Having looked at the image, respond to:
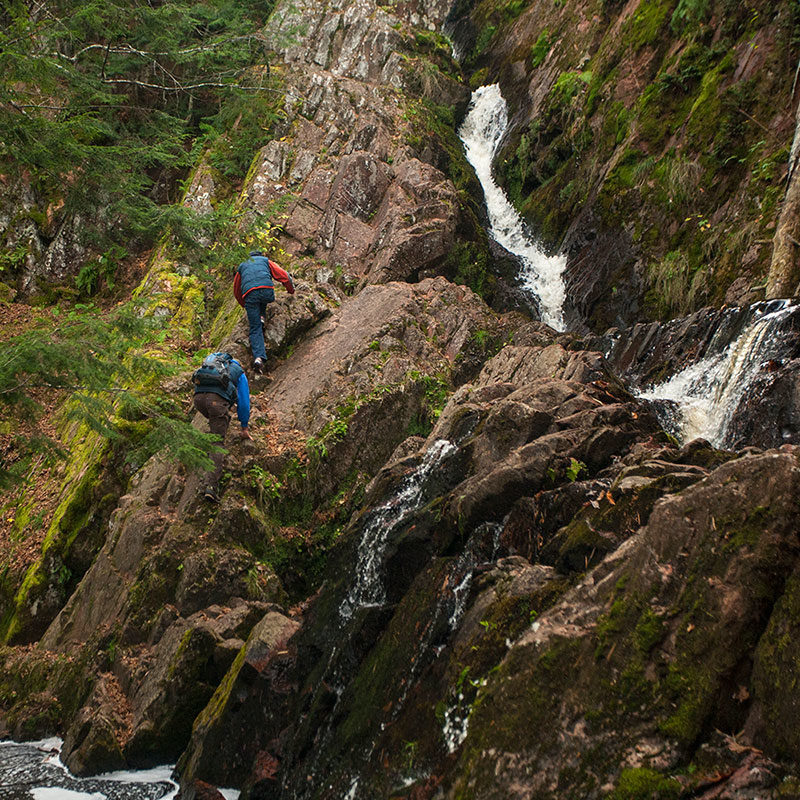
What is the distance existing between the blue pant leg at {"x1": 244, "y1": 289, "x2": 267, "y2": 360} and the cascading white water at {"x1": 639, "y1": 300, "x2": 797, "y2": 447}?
22.3 feet

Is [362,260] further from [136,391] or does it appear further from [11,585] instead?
[11,585]

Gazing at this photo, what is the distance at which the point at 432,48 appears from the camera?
21.8m

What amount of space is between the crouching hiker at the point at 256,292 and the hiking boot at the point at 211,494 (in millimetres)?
2855

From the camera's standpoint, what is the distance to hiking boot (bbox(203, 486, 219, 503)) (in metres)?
8.37

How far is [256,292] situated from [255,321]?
51 cm

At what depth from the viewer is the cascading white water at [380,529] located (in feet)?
22.0

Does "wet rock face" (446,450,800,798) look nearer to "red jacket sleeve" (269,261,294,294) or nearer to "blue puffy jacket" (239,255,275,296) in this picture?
"blue puffy jacket" (239,255,275,296)

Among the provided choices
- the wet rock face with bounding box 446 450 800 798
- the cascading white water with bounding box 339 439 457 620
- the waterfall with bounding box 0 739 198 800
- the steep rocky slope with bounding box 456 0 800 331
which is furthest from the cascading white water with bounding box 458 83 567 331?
the waterfall with bounding box 0 739 198 800

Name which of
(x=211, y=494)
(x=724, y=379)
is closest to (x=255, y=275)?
(x=211, y=494)

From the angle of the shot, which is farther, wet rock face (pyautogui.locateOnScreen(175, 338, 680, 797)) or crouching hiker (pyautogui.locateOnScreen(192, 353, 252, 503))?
crouching hiker (pyautogui.locateOnScreen(192, 353, 252, 503))

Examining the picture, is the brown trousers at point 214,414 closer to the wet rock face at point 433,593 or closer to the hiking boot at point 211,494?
the hiking boot at point 211,494

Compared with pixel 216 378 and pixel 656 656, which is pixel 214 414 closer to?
pixel 216 378

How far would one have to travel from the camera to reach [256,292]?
10.6 m

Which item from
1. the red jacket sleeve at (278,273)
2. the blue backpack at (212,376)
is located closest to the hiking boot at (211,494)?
the blue backpack at (212,376)
